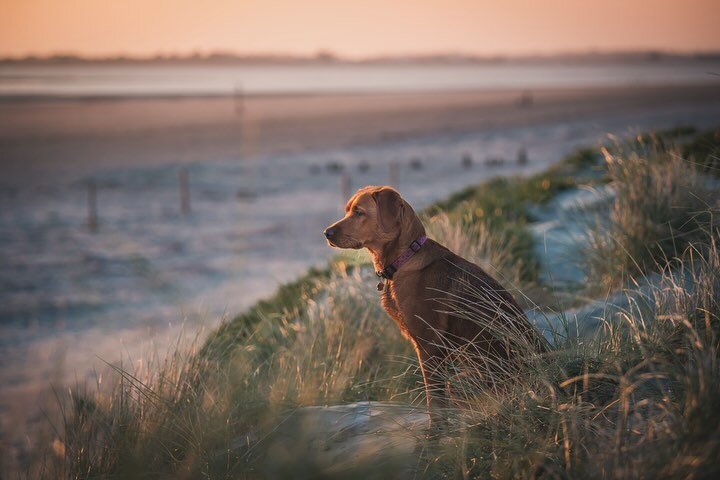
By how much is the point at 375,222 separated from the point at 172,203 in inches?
970

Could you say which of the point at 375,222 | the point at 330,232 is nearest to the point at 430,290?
the point at 375,222

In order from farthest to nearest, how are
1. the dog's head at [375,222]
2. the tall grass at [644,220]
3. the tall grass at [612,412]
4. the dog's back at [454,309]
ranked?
the tall grass at [644,220]
the dog's head at [375,222]
the dog's back at [454,309]
the tall grass at [612,412]

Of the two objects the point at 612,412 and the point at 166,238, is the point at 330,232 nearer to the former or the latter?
the point at 612,412

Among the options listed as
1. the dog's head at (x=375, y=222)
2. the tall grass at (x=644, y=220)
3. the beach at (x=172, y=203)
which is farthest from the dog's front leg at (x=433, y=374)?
the tall grass at (x=644, y=220)

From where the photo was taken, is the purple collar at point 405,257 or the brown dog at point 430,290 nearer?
the brown dog at point 430,290

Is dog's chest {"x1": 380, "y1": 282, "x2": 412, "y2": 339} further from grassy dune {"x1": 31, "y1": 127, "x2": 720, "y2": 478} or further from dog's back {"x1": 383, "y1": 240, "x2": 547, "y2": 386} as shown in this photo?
grassy dune {"x1": 31, "y1": 127, "x2": 720, "y2": 478}

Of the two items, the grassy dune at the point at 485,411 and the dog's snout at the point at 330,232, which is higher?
the dog's snout at the point at 330,232

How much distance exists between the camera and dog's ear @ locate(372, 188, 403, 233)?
4.61 meters

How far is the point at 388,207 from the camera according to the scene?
15.1ft

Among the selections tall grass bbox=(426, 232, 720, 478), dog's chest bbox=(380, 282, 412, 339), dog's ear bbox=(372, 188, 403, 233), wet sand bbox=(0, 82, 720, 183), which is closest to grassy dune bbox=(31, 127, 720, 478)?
tall grass bbox=(426, 232, 720, 478)

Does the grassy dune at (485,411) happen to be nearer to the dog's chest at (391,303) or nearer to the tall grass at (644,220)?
the tall grass at (644,220)

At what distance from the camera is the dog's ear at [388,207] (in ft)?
15.1

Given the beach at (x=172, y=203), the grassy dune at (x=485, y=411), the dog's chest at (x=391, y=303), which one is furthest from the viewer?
the beach at (x=172, y=203)

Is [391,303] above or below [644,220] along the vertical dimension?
below
